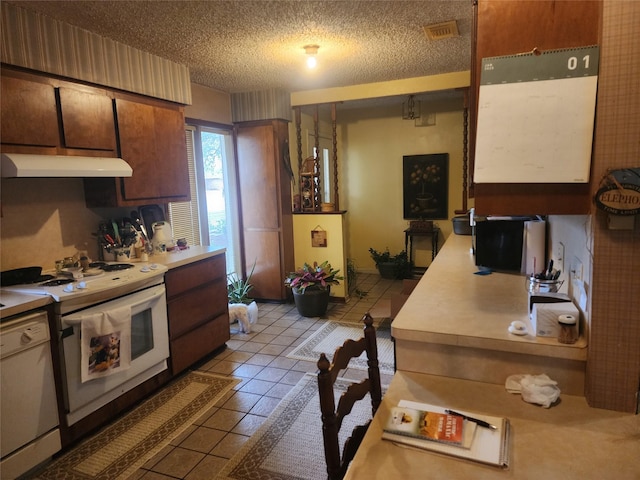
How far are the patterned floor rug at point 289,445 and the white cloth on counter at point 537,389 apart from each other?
1171mm

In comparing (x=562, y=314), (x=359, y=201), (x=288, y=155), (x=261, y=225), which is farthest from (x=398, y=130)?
(x=562, y=314)

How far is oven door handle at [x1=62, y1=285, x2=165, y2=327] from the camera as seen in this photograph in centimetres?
214

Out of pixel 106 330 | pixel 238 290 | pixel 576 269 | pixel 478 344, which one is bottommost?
pixel 238 290

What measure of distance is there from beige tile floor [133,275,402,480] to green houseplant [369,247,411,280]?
105 centimetres

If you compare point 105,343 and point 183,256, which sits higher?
point 183,256

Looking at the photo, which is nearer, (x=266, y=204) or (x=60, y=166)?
(x=60, y=166)

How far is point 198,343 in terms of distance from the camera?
3.18 m

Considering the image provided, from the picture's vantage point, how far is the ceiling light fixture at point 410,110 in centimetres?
Answer: 549

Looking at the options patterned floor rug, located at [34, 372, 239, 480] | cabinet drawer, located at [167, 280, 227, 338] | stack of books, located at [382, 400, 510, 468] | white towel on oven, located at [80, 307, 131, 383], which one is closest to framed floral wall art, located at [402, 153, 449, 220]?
cabinet drawer, located at [167, 280, 227, 338]

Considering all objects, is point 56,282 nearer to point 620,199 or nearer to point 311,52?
point 311,52

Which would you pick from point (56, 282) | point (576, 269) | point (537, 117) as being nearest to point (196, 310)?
point (56, 282)

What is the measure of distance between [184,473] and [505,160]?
205 centimetres

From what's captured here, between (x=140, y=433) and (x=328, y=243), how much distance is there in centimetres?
286

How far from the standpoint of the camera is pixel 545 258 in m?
2.17
